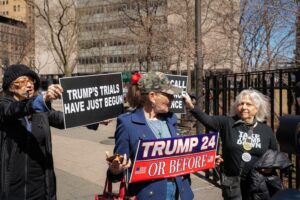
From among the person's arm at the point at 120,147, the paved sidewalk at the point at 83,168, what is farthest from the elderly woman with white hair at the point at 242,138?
the paved sidewalk at the point at 83,168

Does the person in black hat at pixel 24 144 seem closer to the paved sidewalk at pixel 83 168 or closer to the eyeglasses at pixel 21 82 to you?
the eyeglasses at pixel 21 82

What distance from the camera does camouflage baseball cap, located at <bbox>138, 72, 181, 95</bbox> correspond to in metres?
3.08

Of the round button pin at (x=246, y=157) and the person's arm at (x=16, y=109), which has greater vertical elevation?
the person's arm at (x=16, y=109)

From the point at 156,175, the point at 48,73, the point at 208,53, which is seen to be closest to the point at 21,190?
the point at 156,175

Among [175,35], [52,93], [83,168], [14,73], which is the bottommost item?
[83,168]

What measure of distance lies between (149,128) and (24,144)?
0.99 meters

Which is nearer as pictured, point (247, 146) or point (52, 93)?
point (52, 93)

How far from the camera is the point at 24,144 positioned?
10.3 feet

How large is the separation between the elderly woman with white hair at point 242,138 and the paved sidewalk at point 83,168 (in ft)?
7.43

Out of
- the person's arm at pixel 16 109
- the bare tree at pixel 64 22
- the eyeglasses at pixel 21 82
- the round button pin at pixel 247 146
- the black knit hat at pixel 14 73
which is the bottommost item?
the round button pin at pixel 247 146

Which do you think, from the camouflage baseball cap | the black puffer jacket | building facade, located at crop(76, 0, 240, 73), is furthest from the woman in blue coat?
building facade, located at crop(76, 0, 240, 73)

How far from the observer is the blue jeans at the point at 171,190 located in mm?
3076

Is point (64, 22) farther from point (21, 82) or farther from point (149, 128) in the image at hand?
point (149, 128)

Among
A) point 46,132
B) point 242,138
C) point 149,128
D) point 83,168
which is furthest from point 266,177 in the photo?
point 83,168
